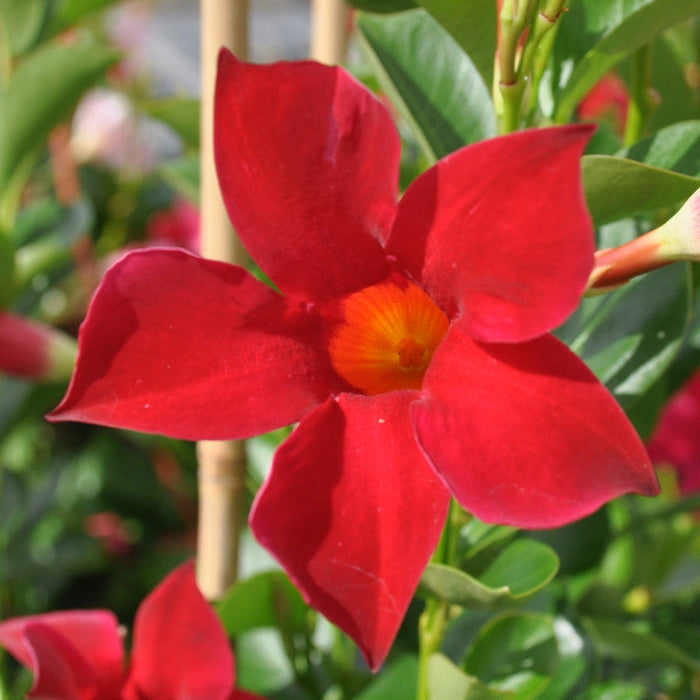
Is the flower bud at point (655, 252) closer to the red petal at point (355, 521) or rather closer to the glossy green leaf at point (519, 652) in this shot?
the red petal at point (355, 521)

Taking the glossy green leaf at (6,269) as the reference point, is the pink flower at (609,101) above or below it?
above

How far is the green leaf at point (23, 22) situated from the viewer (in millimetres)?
771

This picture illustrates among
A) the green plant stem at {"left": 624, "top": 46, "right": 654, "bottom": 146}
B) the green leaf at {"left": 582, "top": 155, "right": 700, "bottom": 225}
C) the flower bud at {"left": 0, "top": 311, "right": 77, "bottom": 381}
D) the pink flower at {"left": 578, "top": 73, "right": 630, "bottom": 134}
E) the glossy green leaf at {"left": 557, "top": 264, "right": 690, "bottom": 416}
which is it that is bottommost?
the flower bud at {"left": 0, "top": 311, "right": 77, "bottom": 381}

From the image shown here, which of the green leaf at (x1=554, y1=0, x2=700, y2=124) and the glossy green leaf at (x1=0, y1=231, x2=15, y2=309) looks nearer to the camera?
the green leaf at (x1=554, y1=0, x2=700, y2=124)

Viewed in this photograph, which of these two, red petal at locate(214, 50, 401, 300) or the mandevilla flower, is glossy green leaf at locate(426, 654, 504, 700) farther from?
red petal at locate(214, 50, 401, 300)

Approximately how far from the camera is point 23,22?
0.78 meters

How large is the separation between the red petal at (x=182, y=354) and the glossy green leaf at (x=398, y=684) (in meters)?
0.29

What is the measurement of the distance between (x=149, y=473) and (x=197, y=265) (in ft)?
3.39

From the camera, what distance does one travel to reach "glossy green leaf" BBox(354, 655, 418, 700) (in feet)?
1.95

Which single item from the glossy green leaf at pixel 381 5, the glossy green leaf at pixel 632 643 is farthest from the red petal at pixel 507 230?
the glossy green leaf at pixel 632 643

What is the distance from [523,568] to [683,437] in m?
0.55

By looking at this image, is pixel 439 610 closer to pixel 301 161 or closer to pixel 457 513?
pixel 457 513

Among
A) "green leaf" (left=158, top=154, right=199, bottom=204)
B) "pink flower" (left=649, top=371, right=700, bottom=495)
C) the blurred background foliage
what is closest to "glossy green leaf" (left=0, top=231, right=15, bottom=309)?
the blurred background foliage

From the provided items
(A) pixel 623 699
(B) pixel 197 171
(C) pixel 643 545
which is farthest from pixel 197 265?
(C) pixel 643 545
